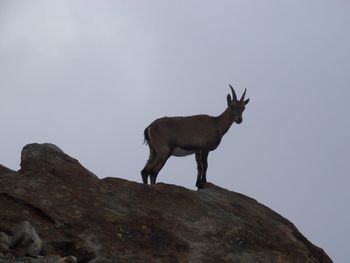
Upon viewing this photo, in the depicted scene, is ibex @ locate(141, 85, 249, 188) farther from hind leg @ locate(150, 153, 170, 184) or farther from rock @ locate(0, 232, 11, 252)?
rock @ locate(0, 232, 11, 252)

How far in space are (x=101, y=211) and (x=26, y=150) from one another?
253cm

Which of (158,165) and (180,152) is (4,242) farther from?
(180,152)

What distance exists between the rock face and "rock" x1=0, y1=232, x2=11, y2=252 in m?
0.03

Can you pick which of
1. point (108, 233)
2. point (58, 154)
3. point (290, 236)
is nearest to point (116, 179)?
point (58, 154)

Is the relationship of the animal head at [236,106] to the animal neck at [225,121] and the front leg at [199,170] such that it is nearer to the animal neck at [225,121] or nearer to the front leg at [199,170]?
the animal neck at [225,121]

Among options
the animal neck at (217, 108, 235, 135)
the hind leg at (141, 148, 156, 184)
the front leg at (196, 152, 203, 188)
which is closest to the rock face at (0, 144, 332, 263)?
the front leg at (196, 152, 203, 188)

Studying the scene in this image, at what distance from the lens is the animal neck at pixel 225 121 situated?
747 inches

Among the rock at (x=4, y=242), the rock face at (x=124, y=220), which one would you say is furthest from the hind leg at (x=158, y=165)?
the rock at (x=4, y=242)

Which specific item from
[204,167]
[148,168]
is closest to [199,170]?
[204,167]

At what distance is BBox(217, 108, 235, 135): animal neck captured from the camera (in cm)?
1898

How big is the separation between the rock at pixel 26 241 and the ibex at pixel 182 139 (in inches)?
292

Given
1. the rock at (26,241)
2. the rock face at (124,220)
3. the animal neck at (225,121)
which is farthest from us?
the animal neck at (225,121)

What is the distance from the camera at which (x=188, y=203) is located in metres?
12.5

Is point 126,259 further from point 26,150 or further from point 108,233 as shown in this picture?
point 26,150
